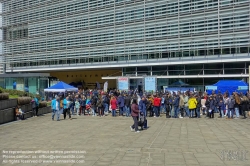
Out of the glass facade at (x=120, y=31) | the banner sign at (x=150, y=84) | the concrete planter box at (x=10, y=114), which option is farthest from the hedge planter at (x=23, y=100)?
the glass facade at (x=120, y=31)

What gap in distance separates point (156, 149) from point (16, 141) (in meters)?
5.59

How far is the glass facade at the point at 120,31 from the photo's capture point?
3969 cm

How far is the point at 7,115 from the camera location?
17.8 m

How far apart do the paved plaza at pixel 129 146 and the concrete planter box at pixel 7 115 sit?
267 cm

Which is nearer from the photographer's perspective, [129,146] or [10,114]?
[129,146]

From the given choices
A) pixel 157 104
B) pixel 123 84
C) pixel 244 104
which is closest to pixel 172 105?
pixel 157 104

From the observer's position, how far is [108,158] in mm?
8703

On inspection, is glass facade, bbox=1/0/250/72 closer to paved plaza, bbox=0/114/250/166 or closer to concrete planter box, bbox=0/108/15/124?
paved plaza, bbox=0/114/250/166

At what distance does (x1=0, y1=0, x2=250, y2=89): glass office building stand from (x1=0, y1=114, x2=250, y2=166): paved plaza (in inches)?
1087

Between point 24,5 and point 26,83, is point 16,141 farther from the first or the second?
point 24,5

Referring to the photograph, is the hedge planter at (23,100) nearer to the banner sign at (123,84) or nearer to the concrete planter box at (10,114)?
the concrete planter box at (10,114)

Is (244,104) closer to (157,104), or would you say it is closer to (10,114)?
(157,104)

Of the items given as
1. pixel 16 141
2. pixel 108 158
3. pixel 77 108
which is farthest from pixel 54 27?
pixel 108 158

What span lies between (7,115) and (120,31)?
34.1 metres
